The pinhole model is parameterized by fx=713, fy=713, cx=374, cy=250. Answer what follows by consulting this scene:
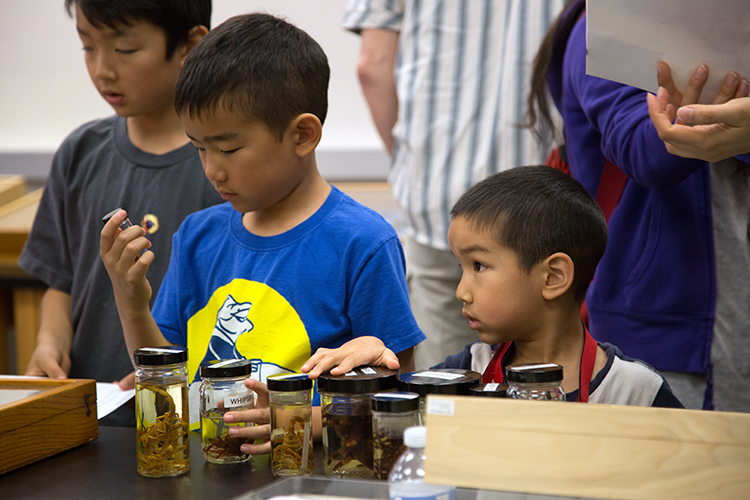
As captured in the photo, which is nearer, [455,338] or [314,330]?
[314,330]

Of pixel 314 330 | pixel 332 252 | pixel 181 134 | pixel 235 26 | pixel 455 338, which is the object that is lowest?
pixel 455 338

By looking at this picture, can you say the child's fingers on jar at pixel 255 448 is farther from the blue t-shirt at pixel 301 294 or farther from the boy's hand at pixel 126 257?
the boy's hand at pixel 126 257

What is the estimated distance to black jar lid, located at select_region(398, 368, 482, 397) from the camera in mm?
780

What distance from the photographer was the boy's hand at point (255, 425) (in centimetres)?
91

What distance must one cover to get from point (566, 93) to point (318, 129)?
53cm

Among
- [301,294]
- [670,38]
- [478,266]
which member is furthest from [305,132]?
[670,38]

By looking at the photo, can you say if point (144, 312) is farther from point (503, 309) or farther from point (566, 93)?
point (566, 93)

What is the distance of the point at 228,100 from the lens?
1149 millimetres

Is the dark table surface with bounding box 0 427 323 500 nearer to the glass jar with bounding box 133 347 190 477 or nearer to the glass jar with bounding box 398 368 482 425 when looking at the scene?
the glass jar with bounding box 133 347 190 477

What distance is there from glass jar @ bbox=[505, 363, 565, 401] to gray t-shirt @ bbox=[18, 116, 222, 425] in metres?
1.01

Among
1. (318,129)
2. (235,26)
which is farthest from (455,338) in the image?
(235,26)

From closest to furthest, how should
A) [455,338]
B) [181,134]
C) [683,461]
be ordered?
[683,461], [181,134], [455,338]

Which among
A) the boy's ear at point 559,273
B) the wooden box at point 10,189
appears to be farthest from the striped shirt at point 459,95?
the wooden box at point 10,189

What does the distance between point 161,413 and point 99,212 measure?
89cm
